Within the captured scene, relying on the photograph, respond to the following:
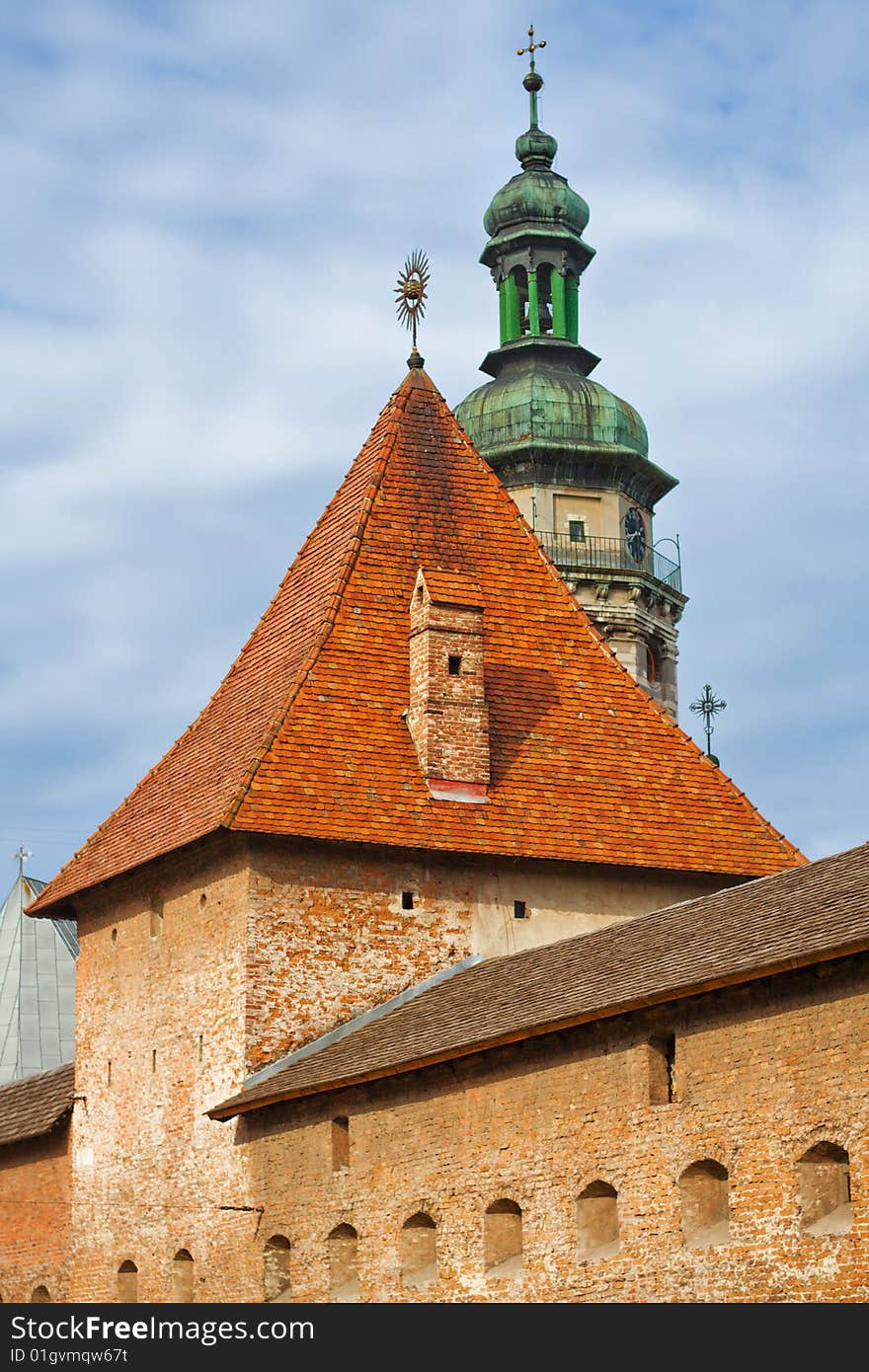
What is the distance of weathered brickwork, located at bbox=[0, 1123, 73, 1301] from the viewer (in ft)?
81.8

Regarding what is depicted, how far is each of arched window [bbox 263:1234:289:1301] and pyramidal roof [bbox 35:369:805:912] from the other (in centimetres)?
373

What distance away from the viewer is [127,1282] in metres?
23.5

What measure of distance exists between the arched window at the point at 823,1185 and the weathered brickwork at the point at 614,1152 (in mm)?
65

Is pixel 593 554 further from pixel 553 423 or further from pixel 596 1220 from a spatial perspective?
pixel 596 1220

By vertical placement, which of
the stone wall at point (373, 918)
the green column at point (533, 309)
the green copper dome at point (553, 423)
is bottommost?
the stone wall at point (373, 918)

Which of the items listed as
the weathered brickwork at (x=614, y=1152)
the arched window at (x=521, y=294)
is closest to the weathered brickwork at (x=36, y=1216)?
the weathered brickwork at (x=614, y=1152)

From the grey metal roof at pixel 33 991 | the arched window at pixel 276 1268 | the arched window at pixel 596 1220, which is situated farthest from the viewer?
the grey metal roof at pixel 33 991

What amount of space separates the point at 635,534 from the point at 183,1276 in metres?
34.8

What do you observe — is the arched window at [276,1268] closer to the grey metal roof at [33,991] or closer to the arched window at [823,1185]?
the arched window at [823,1185]


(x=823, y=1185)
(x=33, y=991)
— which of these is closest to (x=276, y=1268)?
(x=823, y=1185)

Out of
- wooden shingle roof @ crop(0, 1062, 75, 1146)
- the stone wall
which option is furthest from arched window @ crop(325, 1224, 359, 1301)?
wooden shingle roof @ crop(0, 1062, 75, 1146)

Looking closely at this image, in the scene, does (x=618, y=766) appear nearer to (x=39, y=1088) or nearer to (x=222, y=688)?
(x=222, y=688)

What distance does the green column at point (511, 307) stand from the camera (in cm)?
5506

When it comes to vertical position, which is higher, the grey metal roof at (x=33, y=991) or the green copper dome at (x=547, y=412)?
the green copper dome at (x=547, y=412)
